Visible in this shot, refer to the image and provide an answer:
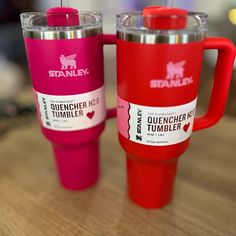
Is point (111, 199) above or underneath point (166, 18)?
underneath

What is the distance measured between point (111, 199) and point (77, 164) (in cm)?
7

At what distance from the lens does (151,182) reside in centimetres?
38

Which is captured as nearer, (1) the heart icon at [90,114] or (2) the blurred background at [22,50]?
(1) the heart icon at [90,114]

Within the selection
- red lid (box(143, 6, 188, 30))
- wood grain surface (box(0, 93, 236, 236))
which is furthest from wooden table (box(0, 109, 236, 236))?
red lid (box(143, 6, 188, 30))

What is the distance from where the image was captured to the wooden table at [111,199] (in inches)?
13.9

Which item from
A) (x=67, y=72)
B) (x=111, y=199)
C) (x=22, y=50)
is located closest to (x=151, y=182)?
(x=111, y=199)

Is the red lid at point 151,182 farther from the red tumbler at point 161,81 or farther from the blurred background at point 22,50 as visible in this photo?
the blurred background at point 22,50

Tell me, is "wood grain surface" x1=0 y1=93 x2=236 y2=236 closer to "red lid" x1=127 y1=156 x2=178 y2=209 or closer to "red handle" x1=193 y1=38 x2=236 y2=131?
"red lid" x1=127 y1=156 x2=178 y2=209

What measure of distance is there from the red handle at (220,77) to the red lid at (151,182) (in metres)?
0.07

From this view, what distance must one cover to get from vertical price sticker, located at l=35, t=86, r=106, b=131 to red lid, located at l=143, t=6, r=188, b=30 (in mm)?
125

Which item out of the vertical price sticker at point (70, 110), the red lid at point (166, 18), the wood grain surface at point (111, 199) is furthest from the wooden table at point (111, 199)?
the red lid at point (166, 18)

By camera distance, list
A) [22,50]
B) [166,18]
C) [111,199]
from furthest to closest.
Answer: [22,50], [111,199], [166,18]

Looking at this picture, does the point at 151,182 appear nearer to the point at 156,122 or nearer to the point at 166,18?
the point at 156,122

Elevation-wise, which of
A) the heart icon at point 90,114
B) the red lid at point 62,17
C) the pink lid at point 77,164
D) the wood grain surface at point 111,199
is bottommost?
the wood grain surface at point 111,199
